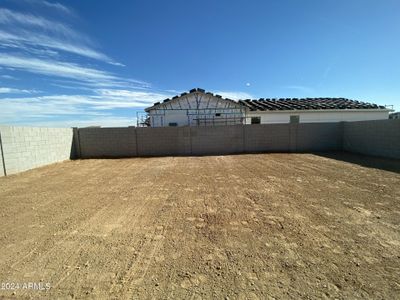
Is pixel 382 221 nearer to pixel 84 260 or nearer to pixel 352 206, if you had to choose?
pixel 352 206

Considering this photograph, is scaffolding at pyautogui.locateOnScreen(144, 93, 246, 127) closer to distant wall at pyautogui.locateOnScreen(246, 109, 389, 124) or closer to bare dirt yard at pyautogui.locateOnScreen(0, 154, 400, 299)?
distant wall at pyautogui.locateOnScreen(246, 109, 389, 124)

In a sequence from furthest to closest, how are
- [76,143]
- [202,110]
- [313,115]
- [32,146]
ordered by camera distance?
[202,110]
[313,115]
[76,143]
[32,146]

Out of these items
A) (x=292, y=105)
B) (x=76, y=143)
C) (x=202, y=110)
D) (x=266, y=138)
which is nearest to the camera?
(x=76, y=143)

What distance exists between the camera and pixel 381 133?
37.6 ft

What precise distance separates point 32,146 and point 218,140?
9.50 meters

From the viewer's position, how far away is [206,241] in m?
3.37

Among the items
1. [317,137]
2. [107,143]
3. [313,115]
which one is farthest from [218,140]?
[313,115]

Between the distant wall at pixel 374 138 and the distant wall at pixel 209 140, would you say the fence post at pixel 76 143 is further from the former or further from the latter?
the distant wall at pixel 374 138

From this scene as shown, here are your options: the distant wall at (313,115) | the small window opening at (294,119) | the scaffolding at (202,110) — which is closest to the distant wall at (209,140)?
the distant wall at (313,115)

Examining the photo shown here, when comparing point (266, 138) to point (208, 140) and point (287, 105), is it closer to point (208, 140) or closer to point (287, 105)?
point (208, 140)

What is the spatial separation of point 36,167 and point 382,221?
39.8 feet

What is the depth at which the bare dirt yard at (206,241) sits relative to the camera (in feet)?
7.99

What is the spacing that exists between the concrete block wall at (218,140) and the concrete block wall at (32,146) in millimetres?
7152

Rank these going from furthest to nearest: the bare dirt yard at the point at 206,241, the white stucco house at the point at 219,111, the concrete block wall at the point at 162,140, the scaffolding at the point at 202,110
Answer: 1. the scaffolding at the point at 202,110
2. the white stucco house at the point at 219,111
3. the concrete block wall at the point at 162,140
4. the bare dirt yard at the point at 206,241
